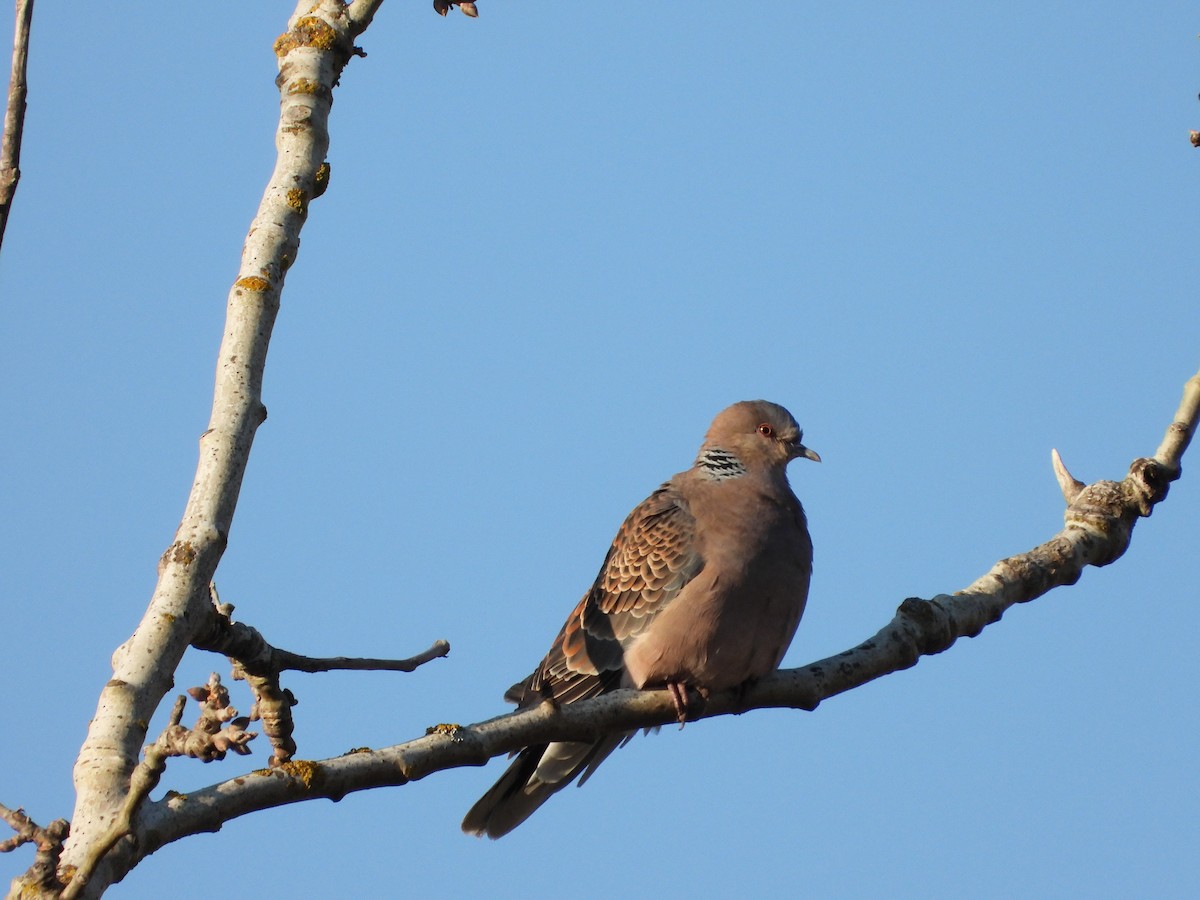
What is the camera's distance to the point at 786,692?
17.4ft

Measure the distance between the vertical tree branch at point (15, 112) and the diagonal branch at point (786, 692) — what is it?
147 cm

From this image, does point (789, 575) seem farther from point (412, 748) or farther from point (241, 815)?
point (241, 815)

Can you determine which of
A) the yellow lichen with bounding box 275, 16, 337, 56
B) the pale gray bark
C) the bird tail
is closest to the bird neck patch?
the pale gray bark

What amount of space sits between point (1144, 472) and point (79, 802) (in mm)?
4445

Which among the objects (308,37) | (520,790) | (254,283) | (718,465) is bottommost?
(520,790)

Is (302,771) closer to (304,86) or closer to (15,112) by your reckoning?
(15,112)

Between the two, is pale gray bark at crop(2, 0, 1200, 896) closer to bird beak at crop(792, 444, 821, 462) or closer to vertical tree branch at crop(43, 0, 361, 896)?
vertical tree branch at crop(43, 0, 361, 896)

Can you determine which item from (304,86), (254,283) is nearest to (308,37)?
(304,86)

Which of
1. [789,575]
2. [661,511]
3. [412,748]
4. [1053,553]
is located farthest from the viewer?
[661,511]

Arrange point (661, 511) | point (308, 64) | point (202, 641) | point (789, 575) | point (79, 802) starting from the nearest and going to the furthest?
point (79, 802) → point (202, 641) → point (308, 64) → point (789, 575) → point (661, 511)

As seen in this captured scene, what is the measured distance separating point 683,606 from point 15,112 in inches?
145

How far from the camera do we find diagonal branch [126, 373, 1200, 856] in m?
3.45

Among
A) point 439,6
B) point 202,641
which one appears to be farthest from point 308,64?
point 202,641

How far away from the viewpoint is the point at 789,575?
6.29 meters
